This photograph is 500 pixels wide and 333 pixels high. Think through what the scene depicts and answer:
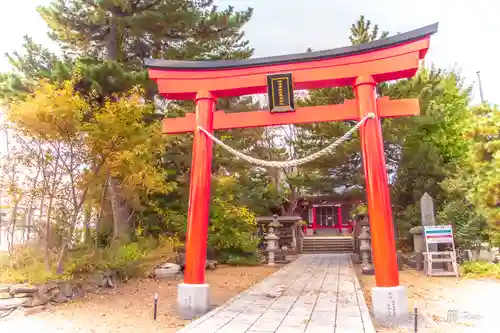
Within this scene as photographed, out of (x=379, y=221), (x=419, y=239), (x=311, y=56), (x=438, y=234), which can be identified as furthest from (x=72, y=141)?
(x=419, y=239)

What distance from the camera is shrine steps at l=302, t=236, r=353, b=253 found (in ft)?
61.2

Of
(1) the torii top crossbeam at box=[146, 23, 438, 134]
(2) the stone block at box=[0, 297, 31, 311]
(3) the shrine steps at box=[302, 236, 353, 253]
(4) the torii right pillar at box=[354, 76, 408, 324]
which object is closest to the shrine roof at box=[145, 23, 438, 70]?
(1) the torii top crossbeam at box=[146, 23, 438, 134]

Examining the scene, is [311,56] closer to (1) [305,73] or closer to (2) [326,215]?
(1) [305,73]

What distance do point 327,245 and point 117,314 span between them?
46.9ft

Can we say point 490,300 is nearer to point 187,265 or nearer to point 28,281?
point 187,265

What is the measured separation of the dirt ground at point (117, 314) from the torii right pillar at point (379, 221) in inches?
126

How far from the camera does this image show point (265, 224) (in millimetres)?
16359

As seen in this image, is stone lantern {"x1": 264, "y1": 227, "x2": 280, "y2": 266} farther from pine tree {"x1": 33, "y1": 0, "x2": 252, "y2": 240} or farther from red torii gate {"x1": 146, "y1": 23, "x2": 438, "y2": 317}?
red torii gate {"x1": 146, "y1": 23, "x2": 438, "y2": 317}

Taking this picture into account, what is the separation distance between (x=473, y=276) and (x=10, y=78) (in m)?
14.6

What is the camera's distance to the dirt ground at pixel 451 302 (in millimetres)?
5402

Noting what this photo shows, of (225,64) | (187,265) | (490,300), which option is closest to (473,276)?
(490,300)

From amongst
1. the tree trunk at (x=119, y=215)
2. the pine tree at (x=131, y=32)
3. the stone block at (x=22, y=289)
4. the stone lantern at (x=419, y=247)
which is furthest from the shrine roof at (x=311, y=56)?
the stone lantern at (x=419, y=247)

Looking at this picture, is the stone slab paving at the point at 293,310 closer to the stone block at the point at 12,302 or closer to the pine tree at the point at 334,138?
the stone block at the point at 12,302

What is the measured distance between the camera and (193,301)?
5930 mm
